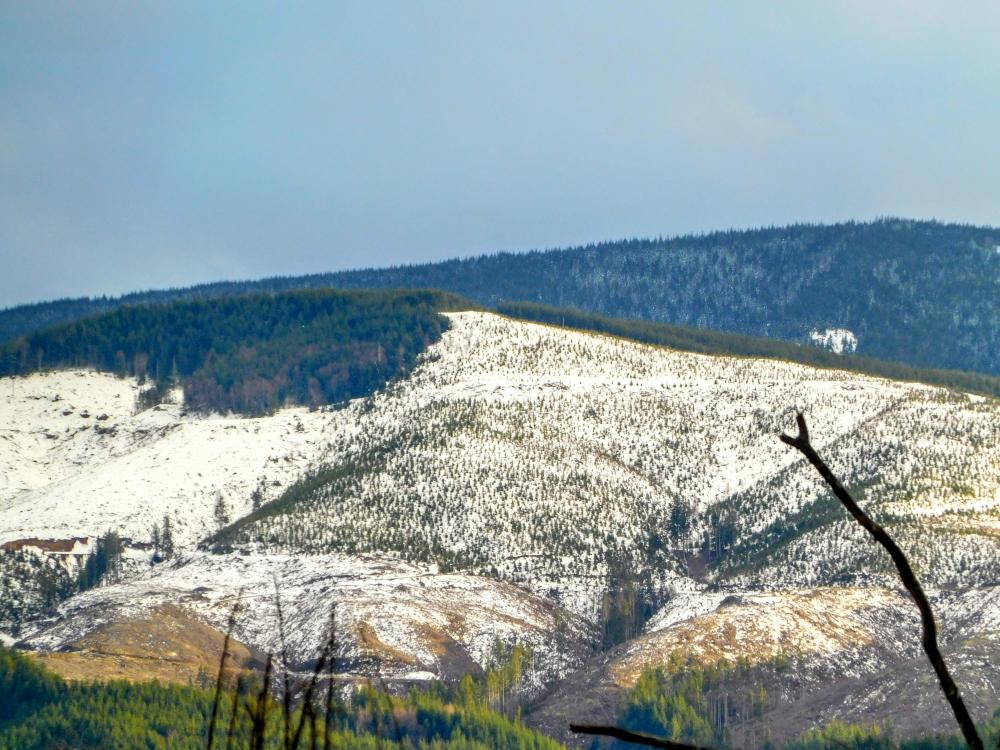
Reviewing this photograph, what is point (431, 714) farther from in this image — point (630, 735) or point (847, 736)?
point (630, 735)

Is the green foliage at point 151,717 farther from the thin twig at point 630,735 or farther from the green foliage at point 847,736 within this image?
the thin twig at point 630,735

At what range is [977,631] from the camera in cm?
19712

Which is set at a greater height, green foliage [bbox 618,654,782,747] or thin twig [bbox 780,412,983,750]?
thin twig [bbox 780,412,983,750]

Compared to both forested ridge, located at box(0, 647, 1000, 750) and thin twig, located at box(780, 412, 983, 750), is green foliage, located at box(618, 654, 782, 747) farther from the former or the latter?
thin twig, located at box(780, 412, 983, 750)

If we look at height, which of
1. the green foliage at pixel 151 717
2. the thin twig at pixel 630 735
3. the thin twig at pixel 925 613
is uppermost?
the thin twig at pixel 925 613

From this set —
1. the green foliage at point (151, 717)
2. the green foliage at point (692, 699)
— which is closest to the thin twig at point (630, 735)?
the green foliage at point (151, 717)

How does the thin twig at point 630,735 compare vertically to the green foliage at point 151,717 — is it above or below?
above

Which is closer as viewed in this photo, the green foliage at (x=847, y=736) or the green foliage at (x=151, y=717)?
the green foliage at (x=847, y=736)

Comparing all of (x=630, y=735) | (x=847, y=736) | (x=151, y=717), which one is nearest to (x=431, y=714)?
(x=151, y=717)

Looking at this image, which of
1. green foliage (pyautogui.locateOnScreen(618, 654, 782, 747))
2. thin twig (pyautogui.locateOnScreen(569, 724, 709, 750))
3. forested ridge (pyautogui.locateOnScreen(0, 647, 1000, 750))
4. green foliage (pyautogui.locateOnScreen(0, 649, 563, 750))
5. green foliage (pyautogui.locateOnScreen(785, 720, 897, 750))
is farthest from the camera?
green foliage (pyautogui.locateOnScreen(618, 654, 782, 747))

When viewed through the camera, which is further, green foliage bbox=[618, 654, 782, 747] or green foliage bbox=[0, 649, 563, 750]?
green foliage bbox=[618, 654, 782, 747]

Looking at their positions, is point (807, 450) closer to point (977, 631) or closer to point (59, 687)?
point (59, 687)

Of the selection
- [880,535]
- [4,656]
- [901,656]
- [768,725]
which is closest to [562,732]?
[768,725]

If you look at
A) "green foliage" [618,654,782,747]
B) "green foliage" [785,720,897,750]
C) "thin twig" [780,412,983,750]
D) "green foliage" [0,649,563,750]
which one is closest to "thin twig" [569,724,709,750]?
"thin twig" [780,412,983,750]
